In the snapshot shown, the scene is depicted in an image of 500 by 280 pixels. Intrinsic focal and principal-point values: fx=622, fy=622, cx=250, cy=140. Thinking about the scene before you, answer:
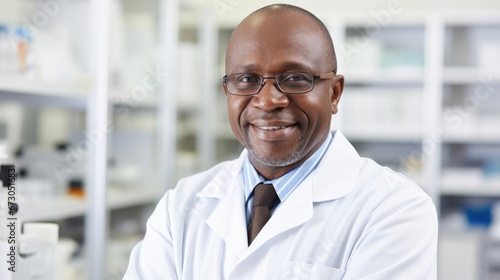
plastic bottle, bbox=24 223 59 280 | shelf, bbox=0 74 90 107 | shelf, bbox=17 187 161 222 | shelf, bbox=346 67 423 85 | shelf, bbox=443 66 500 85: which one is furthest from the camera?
shelf, bbox=346 67 423 85

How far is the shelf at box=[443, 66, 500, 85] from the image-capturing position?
3688mm

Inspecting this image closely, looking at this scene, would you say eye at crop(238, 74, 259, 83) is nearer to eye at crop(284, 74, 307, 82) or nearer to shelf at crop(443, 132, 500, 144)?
eye at crop(284, 74, 307, 82)

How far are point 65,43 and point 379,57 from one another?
2.17m

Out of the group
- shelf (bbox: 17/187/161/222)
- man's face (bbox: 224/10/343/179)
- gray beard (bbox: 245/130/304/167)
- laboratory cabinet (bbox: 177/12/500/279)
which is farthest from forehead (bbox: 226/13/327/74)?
laboratory cabinet (bbox: 177/12/500/279)

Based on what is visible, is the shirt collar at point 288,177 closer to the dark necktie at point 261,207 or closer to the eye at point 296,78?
the dark necktie at point 261,207

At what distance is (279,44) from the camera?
1184mm

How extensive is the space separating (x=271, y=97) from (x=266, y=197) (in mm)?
229

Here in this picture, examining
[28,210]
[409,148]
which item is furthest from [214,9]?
[28,210]

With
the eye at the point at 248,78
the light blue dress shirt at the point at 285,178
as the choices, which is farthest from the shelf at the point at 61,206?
the eye at the point at 248,78

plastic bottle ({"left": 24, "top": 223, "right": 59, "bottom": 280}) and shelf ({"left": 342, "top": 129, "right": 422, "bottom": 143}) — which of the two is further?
shelf ({"left": 342, "top": 129, "right": 422, "bottom": 143})

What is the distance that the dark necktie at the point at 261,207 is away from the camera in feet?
4.15

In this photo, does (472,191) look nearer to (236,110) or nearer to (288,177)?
(288,177)

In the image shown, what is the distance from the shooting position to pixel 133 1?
3221mm

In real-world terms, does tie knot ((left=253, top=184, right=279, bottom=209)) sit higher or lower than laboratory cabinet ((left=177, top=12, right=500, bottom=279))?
lower
